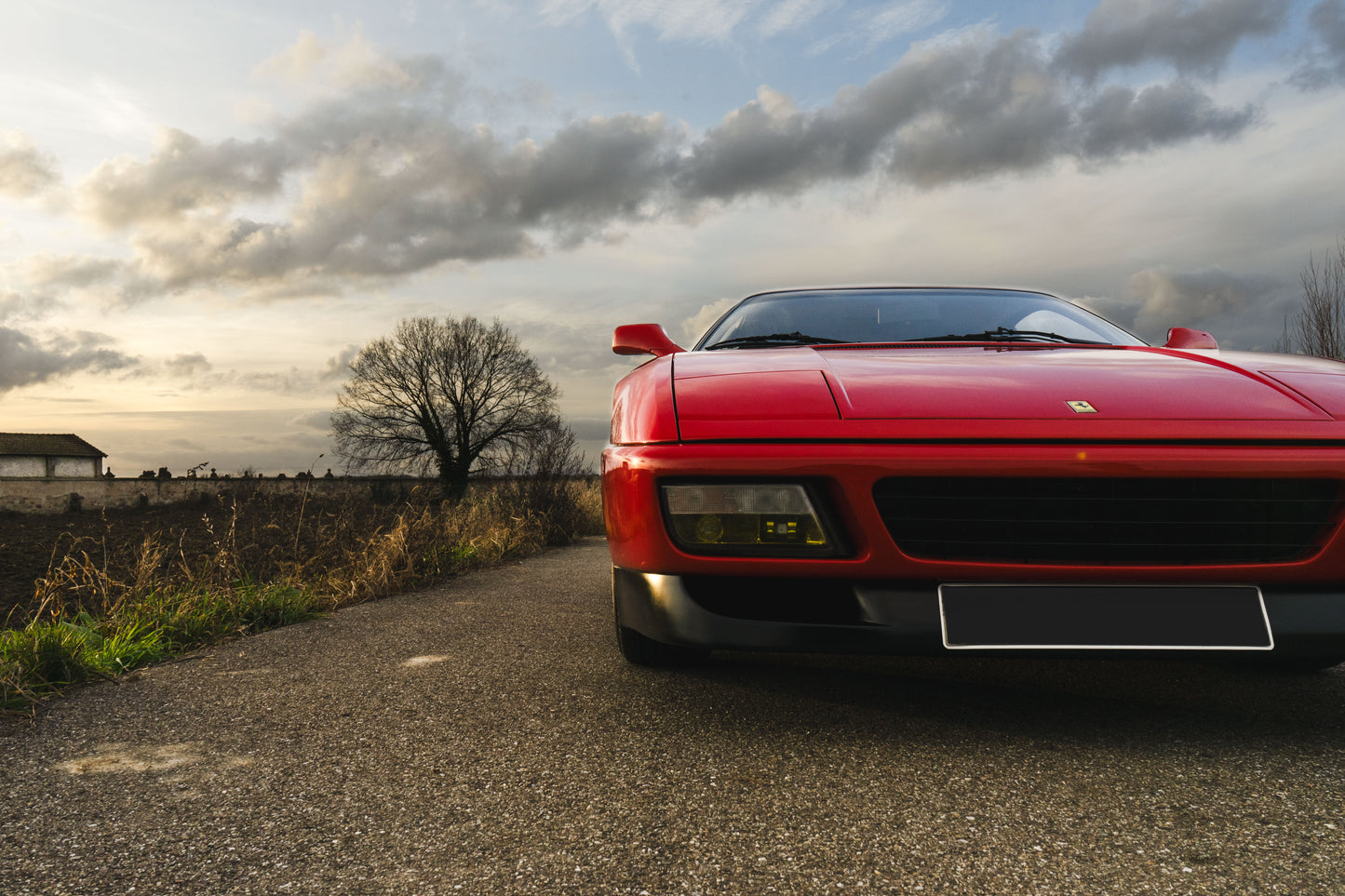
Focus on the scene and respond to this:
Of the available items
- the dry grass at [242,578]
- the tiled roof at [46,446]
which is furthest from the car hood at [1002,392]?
the tiled roof at [46,446]

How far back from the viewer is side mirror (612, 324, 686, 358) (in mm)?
2969

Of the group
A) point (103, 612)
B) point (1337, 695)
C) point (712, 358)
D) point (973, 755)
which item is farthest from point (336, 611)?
point (1337, 695)

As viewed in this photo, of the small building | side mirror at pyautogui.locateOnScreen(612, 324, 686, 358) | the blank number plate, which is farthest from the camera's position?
the small building

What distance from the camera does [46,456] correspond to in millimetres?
56125

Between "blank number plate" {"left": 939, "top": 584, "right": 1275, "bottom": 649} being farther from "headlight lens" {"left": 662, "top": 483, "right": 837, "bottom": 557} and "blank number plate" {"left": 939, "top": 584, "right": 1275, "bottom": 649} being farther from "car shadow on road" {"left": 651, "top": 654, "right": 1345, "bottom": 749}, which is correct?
"headlight lens" {"left": 662, "top": 483, "right": 837, "bottom": 557}

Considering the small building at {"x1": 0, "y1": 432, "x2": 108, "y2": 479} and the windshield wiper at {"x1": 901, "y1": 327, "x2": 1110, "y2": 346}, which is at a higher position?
the small building at {"x1": 0, "y1": 432, "x2": 108, "y2": 479}

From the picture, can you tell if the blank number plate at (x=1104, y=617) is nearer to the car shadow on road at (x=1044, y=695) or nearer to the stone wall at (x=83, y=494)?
the car shadow on road at (x=1044, y=695)

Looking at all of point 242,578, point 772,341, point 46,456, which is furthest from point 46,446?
point 772,341

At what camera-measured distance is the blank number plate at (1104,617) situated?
1.62 m

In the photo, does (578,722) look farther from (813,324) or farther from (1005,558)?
(813,324)

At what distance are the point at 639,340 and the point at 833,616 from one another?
1.61 metres

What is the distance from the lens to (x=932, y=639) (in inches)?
64.6

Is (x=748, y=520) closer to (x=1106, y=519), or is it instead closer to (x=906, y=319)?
(x=1106, y=519)

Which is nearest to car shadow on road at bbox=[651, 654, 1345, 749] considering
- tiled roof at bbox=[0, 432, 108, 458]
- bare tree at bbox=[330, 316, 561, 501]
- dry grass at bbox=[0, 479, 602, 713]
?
dry grass at bbox=[0, 479, 602, 713]
